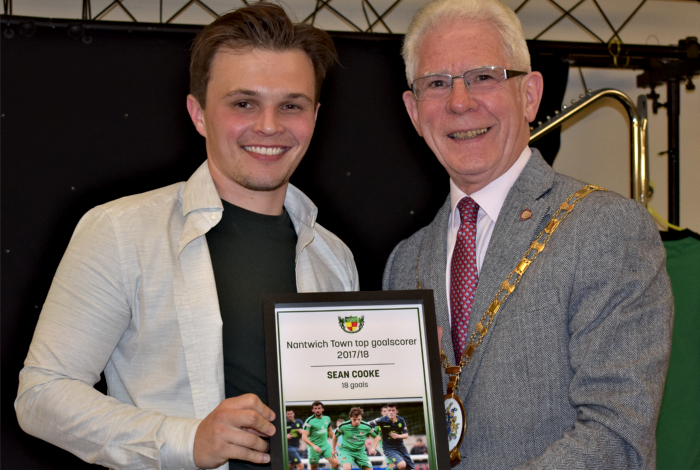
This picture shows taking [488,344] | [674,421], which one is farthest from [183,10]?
[674,421]

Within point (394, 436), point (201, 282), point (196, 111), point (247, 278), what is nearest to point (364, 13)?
Result: point (196, 111)

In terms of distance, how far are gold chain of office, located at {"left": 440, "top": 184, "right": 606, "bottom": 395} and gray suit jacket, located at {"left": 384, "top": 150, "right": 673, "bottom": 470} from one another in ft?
0.05

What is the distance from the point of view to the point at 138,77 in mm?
3092

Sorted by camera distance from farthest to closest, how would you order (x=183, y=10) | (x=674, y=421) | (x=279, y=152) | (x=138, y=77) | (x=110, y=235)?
1. (x=183, y=10)
2. (x=138, y=77)
3. (x=674, y=421)
4. (x=279, y=152)
5. (x=110, y=235)

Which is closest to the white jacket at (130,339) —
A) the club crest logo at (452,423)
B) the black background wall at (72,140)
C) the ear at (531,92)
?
the club crest logo at (452,423)

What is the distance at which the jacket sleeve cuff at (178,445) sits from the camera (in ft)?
5.51

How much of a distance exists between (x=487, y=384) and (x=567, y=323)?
0.26m

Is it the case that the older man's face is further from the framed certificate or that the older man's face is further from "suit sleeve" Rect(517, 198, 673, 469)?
the framed certificate

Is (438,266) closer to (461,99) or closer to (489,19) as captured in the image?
(461,99)

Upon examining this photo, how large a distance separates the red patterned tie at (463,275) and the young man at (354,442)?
14.7 inches

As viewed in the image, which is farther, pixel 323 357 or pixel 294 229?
pixel 294 229

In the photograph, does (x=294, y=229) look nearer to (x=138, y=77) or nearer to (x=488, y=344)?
(x=488, y=344)

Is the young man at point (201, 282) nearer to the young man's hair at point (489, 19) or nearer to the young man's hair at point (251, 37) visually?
the young man's hair at point (251, 37)

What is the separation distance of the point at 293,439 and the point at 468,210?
0.85 m
